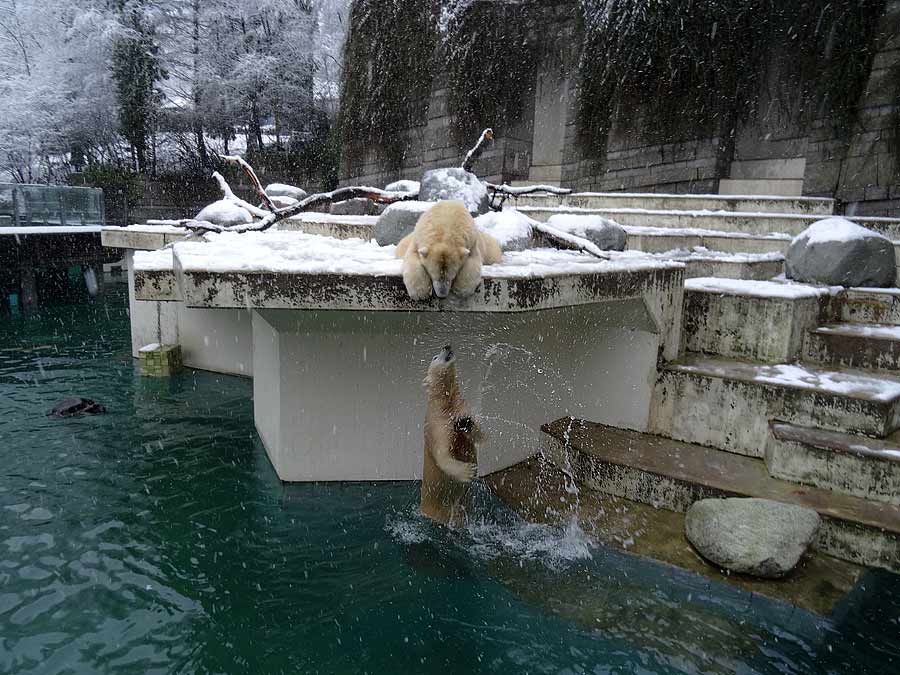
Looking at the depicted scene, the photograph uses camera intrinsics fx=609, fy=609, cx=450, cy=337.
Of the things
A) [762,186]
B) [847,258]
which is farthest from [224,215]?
[762,186]

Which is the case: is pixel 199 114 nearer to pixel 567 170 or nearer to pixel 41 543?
pixel 567 170

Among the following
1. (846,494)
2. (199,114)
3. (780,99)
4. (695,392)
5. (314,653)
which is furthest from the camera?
(199,114)

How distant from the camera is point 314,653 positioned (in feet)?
10.3

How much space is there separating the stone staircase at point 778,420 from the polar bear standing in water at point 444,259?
2044 mm

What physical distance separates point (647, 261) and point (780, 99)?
285 inches

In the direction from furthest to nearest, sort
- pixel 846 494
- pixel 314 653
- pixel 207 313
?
1. pixel 207 313
2. pixel 846 494
3. pixel 314 653

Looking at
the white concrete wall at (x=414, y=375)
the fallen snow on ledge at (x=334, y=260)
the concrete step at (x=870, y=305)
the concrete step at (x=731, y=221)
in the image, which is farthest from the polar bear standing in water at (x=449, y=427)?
the concrete step at (x=731, y=221)

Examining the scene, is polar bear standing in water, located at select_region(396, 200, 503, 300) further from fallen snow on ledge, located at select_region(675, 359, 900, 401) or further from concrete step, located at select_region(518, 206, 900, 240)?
concrete step, located at select_region(518, 206, 900, 240)

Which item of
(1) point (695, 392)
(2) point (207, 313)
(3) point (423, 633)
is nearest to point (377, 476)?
(3) point (423, 633)

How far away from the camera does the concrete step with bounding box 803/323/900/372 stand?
499cm

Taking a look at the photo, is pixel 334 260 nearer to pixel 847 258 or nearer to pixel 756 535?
pixel 756 535

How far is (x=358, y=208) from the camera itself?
1041cm

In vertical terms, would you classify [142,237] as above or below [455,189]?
below

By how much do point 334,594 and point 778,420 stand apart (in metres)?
3.43
